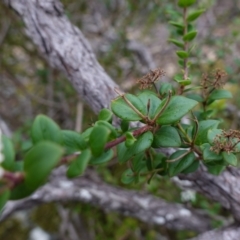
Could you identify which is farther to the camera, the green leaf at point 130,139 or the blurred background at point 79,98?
the blurred background at point 79,98

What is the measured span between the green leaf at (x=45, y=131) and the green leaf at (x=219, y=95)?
305mm

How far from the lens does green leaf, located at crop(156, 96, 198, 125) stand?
496 mm

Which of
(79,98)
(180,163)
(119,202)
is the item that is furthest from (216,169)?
(79,98)

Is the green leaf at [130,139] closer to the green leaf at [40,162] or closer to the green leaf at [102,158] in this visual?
the green leaf at [102,158]

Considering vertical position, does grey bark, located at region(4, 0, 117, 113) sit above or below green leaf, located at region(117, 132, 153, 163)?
above

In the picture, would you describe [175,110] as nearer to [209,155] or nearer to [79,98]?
[209,155]

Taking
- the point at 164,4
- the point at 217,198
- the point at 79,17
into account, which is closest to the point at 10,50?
the point at 79,17

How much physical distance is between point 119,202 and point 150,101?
0.62 meters

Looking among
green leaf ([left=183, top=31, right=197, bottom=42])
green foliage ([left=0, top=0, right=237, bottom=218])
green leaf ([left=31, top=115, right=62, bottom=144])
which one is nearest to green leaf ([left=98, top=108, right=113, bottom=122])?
green foliage ([left=0, top=0, right=237, bottom=218])

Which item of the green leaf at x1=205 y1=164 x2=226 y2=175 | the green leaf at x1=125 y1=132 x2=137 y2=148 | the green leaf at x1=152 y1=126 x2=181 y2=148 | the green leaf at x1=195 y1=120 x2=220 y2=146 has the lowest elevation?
the green leaf at x1=205 y1=164 x2=226 y2=175

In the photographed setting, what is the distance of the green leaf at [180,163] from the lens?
0.59m

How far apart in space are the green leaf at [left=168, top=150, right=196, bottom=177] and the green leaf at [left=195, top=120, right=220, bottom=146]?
0.10ft

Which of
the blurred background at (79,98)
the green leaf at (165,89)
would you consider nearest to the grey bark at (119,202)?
the blurred background at (79,98)

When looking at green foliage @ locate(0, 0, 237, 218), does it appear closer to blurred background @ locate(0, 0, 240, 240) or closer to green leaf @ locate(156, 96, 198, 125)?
green leaf @ locate(156, 96, 198, 125)
